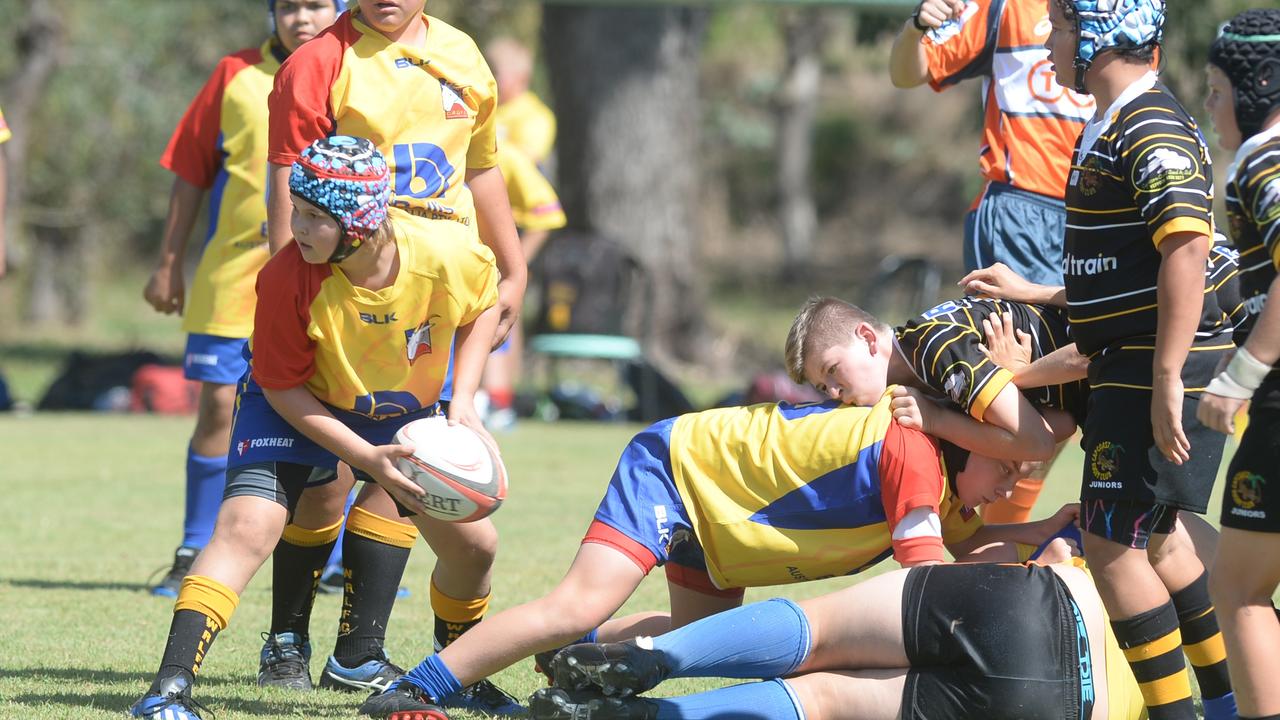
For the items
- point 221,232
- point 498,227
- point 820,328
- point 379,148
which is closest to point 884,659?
point 820,328

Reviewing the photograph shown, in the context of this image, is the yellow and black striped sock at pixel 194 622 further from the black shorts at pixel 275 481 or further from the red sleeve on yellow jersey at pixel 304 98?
the red sleeve on yellow jersey at pixel 304 98

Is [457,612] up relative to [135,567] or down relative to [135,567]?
up

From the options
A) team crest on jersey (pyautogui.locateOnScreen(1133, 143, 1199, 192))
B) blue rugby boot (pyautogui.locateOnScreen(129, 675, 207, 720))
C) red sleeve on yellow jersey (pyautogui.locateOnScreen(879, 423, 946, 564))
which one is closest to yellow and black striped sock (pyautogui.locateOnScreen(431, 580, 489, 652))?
blue rugby boot (pyautogui.locateOnScreen(129, 675, 207, 720))

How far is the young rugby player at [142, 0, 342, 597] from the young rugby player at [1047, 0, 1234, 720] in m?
3.03

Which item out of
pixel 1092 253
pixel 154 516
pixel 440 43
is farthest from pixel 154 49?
pixel 1092 253

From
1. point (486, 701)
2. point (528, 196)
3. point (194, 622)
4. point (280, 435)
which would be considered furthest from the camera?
point (528, 196)

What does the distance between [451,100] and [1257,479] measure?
7.49ft

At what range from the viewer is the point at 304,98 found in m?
4.16

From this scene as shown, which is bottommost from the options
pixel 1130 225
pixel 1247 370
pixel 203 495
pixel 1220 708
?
pixel 203 495

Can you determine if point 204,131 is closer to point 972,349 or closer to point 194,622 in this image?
point 194,622

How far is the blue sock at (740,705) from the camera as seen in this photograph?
333cm

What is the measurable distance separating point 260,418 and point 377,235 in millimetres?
570

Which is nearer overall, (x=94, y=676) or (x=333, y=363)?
(x=333, y=363)

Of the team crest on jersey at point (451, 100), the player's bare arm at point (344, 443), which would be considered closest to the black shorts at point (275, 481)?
the player's bare arm at point (344, 443)
